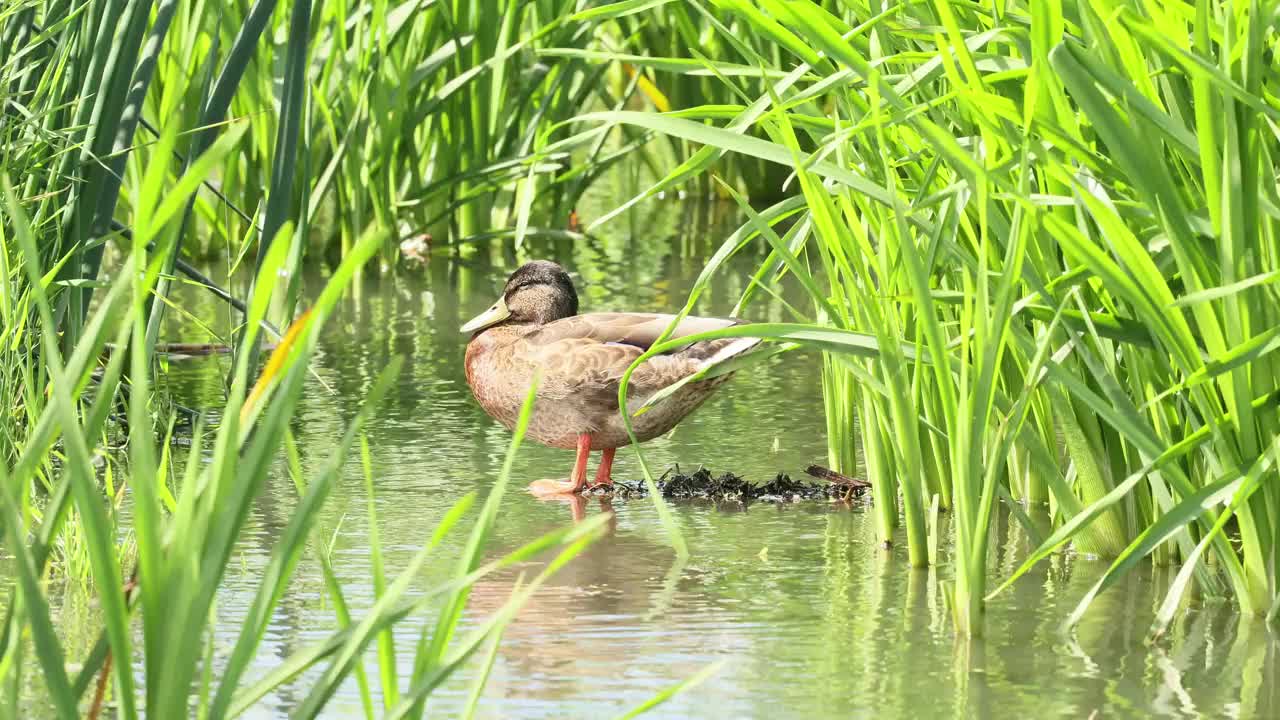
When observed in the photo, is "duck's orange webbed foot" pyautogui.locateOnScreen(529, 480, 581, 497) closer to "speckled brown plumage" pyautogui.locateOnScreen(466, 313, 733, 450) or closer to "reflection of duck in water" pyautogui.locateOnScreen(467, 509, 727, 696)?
"speckled brown plumage" pyautogui.locateOnScreen(466, 313, 733, 450)

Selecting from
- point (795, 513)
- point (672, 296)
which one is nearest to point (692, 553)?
point (795, 513)

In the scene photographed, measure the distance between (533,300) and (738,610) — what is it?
1.67 meters

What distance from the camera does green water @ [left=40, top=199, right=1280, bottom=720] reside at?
248 centimetres

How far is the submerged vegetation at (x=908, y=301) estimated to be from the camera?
1.66 meters

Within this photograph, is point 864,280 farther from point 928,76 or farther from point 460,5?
point 460,5

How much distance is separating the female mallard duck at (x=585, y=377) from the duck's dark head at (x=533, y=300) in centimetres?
15

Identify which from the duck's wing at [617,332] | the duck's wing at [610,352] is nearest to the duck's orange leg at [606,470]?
the duck's wing at [610,352]

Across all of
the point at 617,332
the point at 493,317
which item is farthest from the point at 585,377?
the point at 493,317

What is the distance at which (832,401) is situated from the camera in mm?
3867

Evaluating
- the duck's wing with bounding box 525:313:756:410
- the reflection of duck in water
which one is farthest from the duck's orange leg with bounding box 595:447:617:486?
the reflection of duck in water

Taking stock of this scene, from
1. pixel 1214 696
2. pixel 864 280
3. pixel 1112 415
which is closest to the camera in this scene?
pixel 1214 696

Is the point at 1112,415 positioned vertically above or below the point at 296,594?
above

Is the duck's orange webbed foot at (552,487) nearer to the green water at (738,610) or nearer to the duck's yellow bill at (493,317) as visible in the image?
the green water at (738,610)

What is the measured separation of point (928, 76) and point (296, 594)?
1336 millimetres
